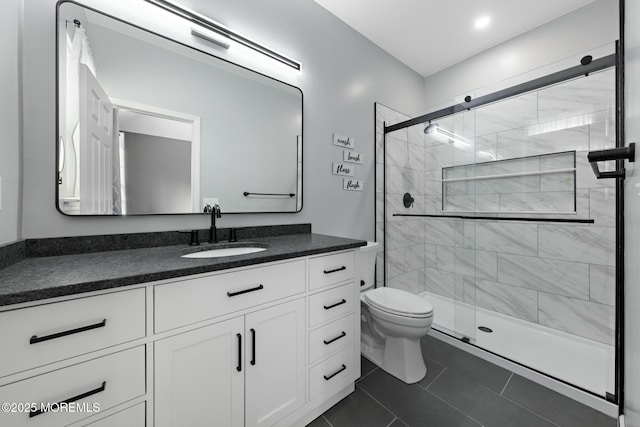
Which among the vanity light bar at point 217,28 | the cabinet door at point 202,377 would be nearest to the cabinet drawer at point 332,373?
the cabinet door at point 202,377

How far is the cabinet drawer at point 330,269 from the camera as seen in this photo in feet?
4.23

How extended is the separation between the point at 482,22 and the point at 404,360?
2873mm

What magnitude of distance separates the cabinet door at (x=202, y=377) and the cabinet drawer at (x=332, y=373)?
40cm

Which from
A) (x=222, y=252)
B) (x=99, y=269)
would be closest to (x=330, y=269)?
(x=222, y=252)

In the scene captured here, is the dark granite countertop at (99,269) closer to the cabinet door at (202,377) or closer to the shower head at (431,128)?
the cabinet door at (202,377)

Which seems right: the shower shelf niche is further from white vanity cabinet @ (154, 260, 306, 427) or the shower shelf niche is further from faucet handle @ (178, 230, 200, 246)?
faucet handle @ (178, 230, 200, 246)

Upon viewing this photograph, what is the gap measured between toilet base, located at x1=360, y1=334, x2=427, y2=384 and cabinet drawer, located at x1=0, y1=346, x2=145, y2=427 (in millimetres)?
1470

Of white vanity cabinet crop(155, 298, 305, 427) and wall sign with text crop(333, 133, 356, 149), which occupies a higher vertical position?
wall sign with text crop(333, 133, 356, 149)

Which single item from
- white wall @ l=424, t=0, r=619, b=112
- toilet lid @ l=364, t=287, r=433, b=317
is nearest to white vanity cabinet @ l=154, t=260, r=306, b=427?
toilet lid @ l=364, t=287, r=433, b=317

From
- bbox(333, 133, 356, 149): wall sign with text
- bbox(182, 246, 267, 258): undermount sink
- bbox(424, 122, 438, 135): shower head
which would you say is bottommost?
bbox(182, 246, 267, 258): undermount sink

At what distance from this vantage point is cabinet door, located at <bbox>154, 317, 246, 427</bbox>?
0.85 metres

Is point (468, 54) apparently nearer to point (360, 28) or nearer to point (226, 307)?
point (360, 28)

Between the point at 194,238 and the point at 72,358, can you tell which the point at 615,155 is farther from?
the point at 194,238

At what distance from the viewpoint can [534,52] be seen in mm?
2215
